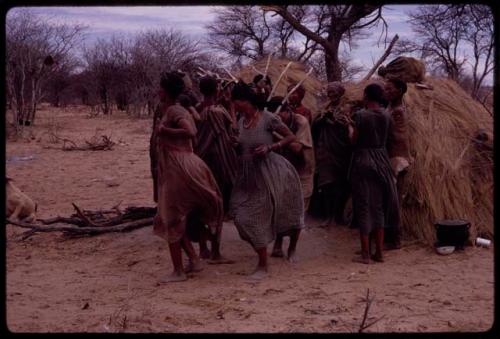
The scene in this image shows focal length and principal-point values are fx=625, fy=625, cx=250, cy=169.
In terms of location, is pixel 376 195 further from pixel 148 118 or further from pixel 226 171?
pixel 148 118

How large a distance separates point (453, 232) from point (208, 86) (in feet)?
8.77

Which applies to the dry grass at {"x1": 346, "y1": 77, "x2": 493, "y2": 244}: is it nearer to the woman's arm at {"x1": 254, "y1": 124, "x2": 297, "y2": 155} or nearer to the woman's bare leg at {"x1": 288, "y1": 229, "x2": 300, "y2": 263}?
the woman's bare leg at {"x1": 288, "y1": 229, "x2": 300, "y2": 263}

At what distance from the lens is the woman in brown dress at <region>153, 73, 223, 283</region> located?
4.96 m

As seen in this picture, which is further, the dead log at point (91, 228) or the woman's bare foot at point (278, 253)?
the dead log at point (91, 228)

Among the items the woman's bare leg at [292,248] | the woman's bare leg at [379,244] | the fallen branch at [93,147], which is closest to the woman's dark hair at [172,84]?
the woman's bare leg at [292,248]

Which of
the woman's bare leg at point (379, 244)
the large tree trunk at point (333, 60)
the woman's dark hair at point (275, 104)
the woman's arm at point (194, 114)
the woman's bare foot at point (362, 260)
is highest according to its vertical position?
the large tree trunk at point (333, 60)

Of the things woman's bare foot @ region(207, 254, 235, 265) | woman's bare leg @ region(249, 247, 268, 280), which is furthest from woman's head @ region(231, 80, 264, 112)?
woman's bare foot @ region(207, 254, 235, 265)

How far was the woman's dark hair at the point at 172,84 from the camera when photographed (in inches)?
196

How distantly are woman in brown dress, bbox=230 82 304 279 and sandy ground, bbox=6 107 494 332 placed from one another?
0.39m

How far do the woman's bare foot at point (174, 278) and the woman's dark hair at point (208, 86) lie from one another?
1696 mm

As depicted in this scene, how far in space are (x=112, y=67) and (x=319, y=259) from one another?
31.5 m

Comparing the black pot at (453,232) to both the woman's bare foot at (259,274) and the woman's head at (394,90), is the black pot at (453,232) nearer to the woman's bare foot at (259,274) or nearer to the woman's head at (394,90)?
the woman's head at (394,90)

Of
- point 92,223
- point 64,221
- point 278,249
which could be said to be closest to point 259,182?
point 278,249

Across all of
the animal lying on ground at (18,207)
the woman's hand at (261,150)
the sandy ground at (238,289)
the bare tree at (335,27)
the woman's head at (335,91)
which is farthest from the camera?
the bare tree at (335,27)
